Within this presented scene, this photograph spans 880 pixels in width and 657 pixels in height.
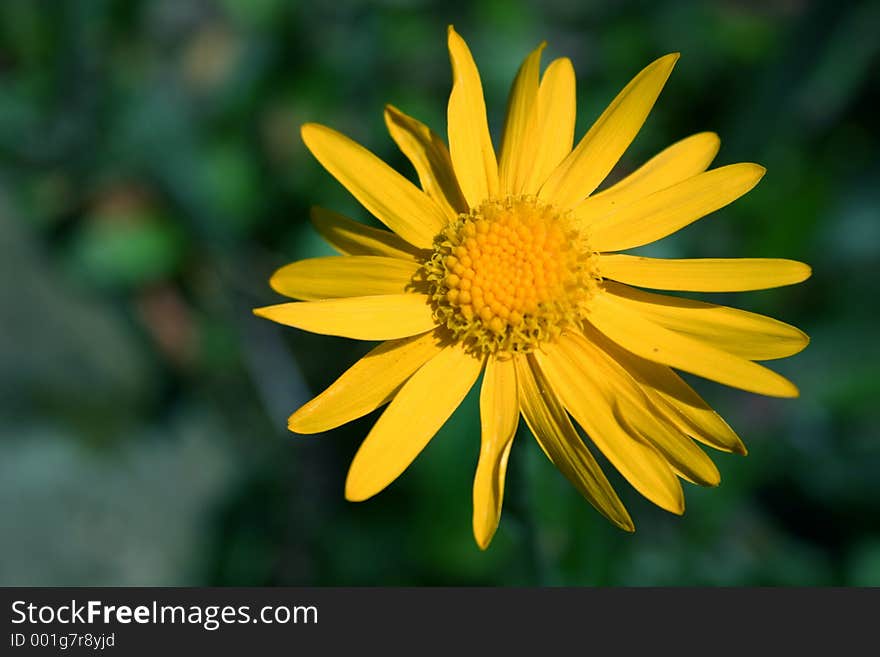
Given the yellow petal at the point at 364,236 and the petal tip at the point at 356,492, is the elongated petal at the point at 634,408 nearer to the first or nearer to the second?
the yellow petal at the point at 364,236

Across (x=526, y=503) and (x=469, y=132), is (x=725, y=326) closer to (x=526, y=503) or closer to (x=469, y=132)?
(x=526, y=503)

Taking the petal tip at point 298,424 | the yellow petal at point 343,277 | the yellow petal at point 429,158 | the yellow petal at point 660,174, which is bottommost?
the petal tip at point 298,424

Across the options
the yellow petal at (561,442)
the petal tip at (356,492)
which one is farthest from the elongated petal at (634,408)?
the petal tip at (356,492)

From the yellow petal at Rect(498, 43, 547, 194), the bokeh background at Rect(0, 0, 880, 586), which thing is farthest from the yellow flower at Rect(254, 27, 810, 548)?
the bokeh background at Rect(0, 0, 880, 586)

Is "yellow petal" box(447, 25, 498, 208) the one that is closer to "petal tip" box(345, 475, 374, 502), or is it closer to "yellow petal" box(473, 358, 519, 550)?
"yellow petal" box(473, 358, 519, 550)

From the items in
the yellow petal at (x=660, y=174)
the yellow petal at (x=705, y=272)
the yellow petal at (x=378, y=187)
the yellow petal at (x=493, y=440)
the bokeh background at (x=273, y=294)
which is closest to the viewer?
the yellow petal at (x=493, y=440)

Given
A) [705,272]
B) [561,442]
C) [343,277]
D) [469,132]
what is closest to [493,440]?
[561,442]
